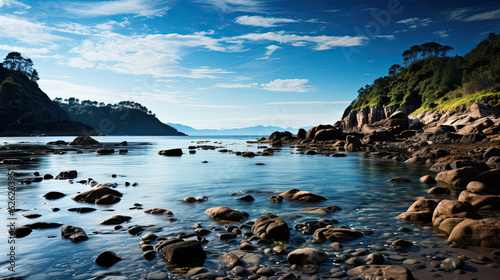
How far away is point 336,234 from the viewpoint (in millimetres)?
7762

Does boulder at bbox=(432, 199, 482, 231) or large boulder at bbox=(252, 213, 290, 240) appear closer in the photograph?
large boulder at bbox=(252, 213, 290, 240)

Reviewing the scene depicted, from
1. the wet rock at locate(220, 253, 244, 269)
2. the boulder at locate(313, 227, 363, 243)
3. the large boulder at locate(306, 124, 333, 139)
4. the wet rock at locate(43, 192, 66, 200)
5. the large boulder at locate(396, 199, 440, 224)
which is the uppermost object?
the large boulder at locate(306, 124, 333, 139)

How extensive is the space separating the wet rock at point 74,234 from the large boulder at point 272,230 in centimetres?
462

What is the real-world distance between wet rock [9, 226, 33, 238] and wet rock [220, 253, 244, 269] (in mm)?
5949

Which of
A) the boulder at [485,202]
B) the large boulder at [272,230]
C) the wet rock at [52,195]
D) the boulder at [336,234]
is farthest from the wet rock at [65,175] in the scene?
the boulder at [485,202]

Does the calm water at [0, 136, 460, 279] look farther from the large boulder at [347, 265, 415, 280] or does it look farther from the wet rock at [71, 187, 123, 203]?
the large boulder at [347, 265, 415, 280]

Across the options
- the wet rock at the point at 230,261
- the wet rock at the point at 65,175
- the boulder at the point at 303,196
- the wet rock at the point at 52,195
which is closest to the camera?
the wet rock at the point at 230,261

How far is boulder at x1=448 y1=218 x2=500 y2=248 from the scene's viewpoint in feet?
22.5

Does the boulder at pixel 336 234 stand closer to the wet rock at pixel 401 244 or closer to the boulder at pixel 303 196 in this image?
the wet rock at pixel 401 244

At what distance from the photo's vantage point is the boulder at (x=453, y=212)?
8492 mm

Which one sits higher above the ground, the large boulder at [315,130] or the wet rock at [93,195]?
the large boulder at [315,130]

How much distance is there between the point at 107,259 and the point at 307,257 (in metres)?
4.31

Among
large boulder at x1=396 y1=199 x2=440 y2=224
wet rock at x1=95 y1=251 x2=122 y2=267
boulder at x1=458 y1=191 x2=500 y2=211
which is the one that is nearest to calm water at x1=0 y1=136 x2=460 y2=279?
wet rock at x1=95 y1=251 x2=122 y2=267

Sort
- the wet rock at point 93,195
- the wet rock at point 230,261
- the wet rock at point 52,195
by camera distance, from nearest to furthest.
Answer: the wet rock at point 230,261, the wet rock at point 93,195, the wet rock at point 52,195
